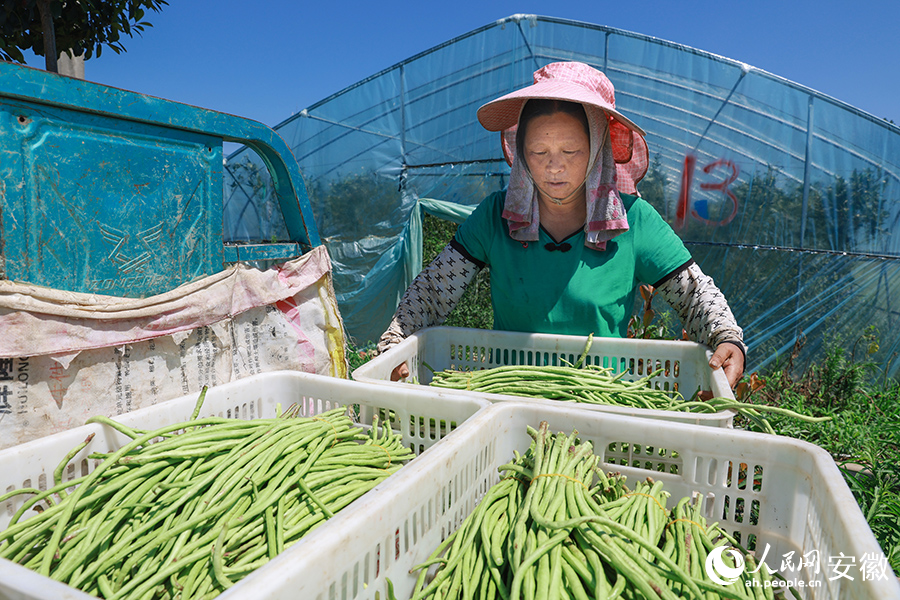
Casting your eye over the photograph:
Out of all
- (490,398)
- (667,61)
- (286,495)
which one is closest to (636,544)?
(490,398)

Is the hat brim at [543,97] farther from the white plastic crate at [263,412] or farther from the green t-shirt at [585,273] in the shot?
the white plastic crate at [263,412]

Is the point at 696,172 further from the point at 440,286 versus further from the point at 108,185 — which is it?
the point at 108,185

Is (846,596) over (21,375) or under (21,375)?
under

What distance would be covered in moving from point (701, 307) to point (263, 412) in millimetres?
1844

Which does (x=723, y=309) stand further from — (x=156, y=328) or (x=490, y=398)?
(x=156, y=328)

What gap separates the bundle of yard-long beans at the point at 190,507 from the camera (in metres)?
1.04

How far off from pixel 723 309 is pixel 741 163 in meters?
6.39

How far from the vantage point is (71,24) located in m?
4.02

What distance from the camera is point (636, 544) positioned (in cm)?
118

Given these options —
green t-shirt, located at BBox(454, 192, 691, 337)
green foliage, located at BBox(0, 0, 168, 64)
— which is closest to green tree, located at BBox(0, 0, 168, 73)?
green foliage, located at BBox(0, 0, 168, 64)

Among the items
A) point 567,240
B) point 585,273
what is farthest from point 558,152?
point 585,273

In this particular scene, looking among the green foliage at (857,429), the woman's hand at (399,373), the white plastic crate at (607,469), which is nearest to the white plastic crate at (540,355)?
the woman's hand at (399,373)

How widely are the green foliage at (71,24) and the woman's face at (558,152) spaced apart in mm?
3363

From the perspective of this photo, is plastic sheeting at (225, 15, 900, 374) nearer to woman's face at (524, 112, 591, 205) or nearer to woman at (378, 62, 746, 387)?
woman at (378, 62, 746, 387)
